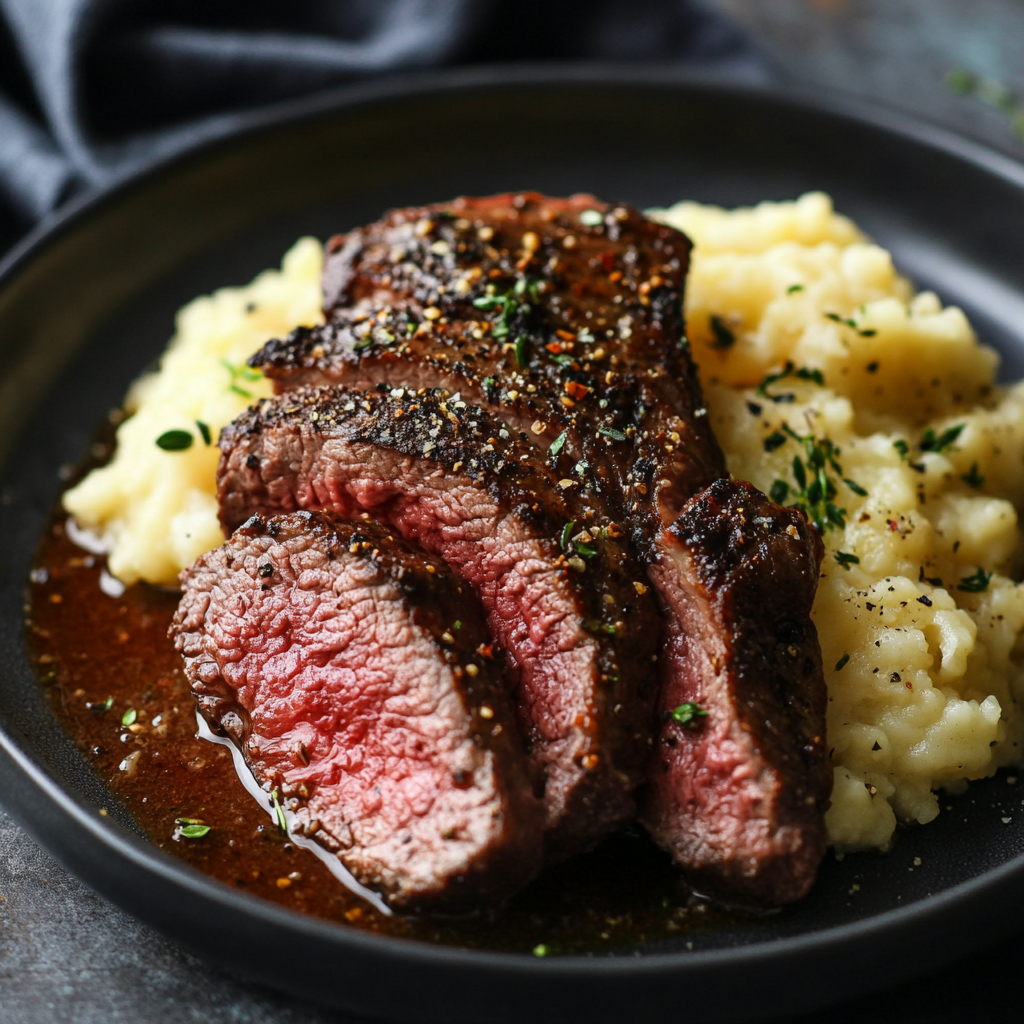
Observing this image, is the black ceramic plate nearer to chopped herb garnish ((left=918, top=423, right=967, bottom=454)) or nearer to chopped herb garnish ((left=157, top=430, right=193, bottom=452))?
chopped herb garnish ((left=157, top=430, right=193, bottom=452))

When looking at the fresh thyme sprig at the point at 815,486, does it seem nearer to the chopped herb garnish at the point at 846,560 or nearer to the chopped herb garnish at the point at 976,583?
the chopped herb garnish at the point at 846,560

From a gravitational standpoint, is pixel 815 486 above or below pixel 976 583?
above

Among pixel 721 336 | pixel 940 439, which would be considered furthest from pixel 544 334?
pixel 940 439

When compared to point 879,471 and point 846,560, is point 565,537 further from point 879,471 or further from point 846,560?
point 879,471

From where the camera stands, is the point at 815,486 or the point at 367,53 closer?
the point at 815,486

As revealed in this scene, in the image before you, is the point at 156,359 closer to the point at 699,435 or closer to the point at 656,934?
the point at 699,435

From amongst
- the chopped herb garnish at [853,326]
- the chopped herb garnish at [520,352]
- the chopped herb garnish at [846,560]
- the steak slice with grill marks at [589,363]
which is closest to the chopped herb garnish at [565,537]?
the steak slice with grill marks at [589,363]

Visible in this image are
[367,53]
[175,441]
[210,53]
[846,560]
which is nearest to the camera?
[846,560]
